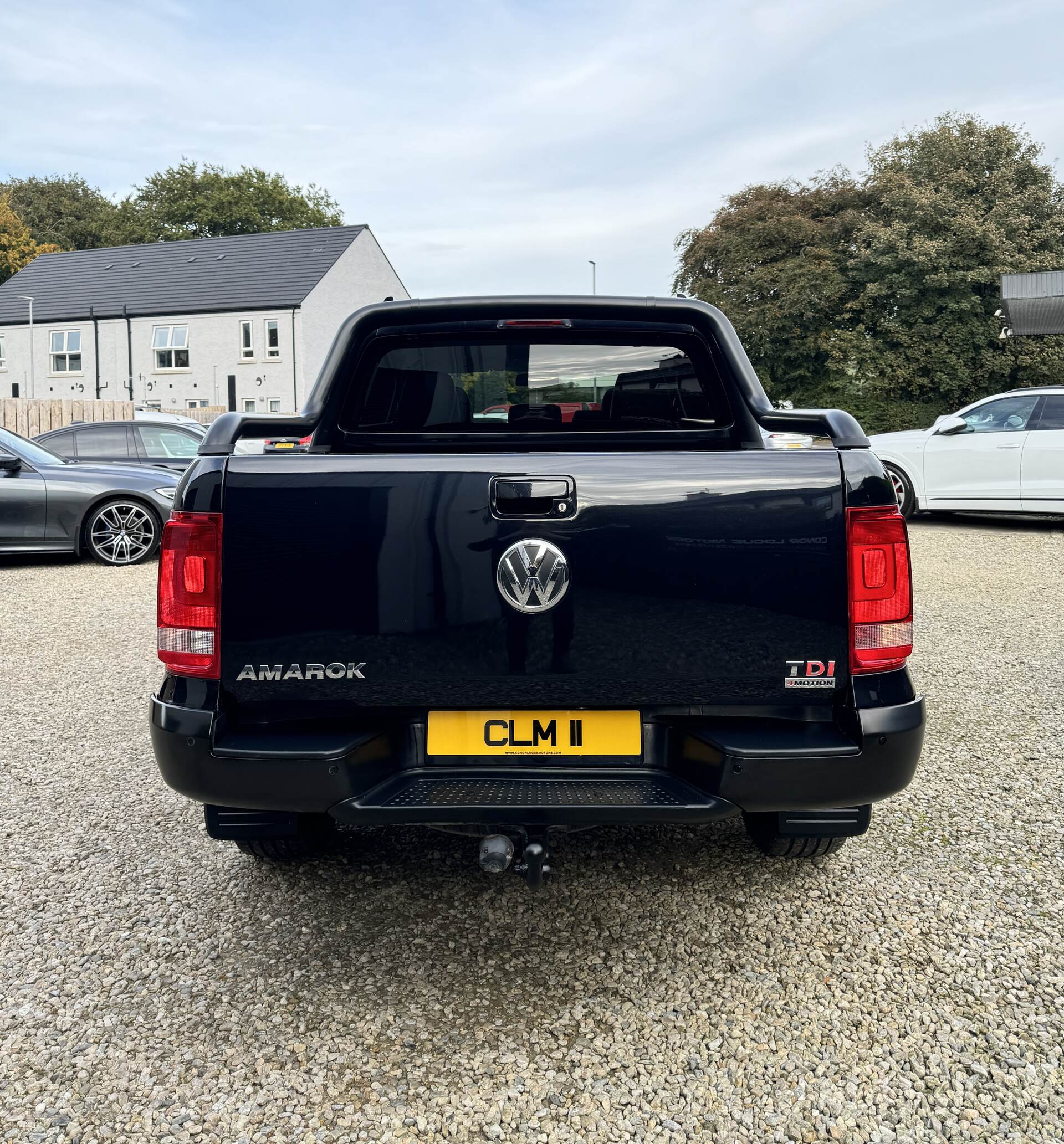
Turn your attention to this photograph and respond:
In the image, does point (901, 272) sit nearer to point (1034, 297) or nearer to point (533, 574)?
point (1034, 297)

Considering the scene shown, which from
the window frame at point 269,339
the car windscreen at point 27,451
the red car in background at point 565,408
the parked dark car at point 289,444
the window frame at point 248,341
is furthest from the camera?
the window frame at point 248,341

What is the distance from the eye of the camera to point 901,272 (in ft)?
104

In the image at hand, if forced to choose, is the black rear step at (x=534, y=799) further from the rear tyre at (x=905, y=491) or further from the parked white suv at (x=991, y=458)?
the rear tyre at (x=905, y=491)

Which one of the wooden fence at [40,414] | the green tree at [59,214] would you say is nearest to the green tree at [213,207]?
the green tree at [59,214]

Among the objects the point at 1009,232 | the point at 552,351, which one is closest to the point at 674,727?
the point at 552,351

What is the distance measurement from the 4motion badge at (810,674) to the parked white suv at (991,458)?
1003 cm

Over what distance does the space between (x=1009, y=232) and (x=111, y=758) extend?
3376 centimetres

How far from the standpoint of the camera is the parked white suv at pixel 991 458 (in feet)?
37.6

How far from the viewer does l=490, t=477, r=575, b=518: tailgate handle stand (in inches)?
86.4

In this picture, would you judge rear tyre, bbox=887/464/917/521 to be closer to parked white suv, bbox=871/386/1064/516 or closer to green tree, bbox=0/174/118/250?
parked white suv, bbox=871/386/1064/516

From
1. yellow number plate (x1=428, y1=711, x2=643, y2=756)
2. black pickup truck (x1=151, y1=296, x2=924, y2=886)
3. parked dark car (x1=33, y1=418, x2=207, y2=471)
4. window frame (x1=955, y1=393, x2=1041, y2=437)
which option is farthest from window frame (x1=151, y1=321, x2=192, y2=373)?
yellow number plate (x1=428, y1=711, x2=643, y2=756)

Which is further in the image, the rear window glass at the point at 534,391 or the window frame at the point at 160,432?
the window frame at the point at 160,432

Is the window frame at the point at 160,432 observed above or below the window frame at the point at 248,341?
below

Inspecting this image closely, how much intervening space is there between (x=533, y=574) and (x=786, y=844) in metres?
1.29
